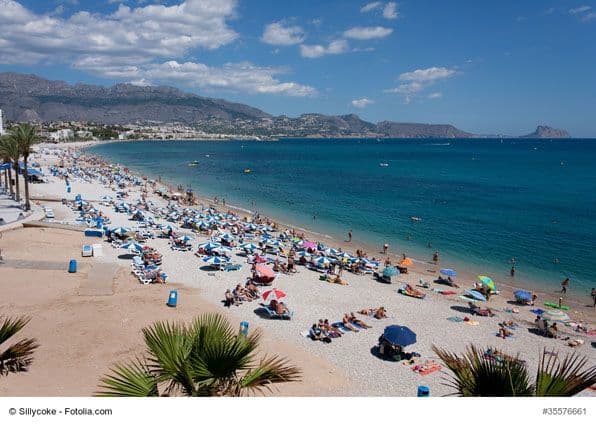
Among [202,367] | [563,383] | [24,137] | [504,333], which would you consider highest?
[24,137]

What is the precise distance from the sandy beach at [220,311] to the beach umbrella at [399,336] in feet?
1.91

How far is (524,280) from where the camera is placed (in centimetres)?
2302

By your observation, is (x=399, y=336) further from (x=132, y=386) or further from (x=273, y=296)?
(x=132, y=386)

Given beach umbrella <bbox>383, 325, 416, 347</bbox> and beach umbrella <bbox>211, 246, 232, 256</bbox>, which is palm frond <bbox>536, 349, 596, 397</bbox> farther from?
beach umbrella <bbox>211, 246, 232, 256</bbox>

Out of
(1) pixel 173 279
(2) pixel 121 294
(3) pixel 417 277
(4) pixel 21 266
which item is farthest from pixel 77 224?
(3) pixel 417 277

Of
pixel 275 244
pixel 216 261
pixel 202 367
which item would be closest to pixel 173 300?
pixel 216 261

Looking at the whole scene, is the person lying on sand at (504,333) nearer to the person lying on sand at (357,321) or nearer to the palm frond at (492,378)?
the person lying on sand at (357,321)

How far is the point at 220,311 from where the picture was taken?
14922mm

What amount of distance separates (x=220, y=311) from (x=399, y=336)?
6269 millimetres

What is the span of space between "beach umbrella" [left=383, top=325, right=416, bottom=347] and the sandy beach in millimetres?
582

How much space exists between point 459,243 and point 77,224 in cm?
2529

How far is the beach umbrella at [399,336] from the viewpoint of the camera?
39.2ft

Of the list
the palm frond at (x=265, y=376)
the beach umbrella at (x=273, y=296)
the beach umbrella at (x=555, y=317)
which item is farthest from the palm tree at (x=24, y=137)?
the palm frond at (x=265, y=376)

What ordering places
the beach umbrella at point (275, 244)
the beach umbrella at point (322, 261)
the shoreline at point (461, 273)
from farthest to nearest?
the beach umbrella at point (275, 244) → the beach umbrella at point (322, 261) → the shoreline at point (461, 273)
